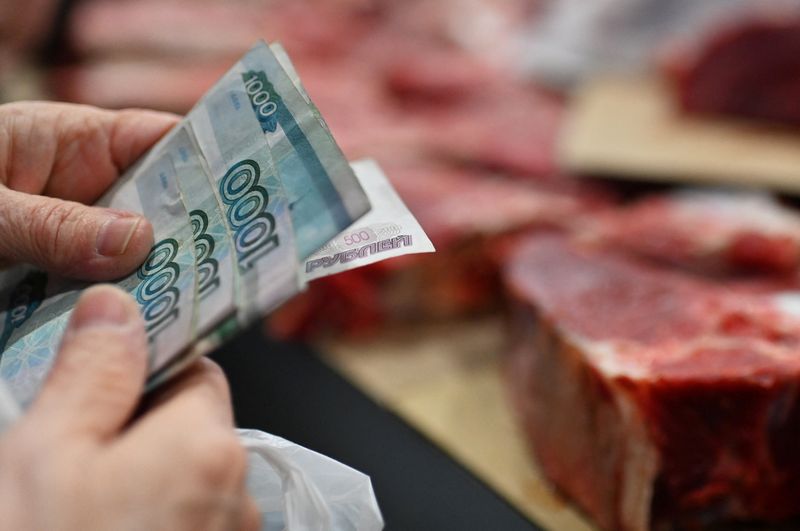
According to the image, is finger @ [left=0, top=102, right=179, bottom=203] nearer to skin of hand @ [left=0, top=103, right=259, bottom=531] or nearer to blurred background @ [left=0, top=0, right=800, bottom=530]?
skin of hand @ [left=0, top=103, right=259, bottom=531]

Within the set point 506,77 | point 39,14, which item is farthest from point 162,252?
point 39,14

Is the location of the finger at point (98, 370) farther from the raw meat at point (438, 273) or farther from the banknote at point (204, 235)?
the raw meat at point (438, 273)

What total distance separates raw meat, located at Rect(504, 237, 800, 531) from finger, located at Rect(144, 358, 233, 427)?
742 millimetres

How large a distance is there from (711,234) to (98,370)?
5.07ft

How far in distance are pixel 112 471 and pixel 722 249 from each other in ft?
5.07

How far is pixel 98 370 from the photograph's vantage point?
2.68 feet

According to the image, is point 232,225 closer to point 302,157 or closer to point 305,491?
point 302,157

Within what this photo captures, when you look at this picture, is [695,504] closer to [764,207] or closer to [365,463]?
[365,463]

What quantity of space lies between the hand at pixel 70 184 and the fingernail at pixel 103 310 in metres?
0.16

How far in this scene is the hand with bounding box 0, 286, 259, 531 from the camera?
75cm

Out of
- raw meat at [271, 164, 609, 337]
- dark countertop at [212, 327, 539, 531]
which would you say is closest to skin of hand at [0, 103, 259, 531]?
dark countertop at [212, 327, 539, 531]

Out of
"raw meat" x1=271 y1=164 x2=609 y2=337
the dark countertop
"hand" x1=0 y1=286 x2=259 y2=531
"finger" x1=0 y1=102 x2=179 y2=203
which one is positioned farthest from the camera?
"raw meat" x1=271 y1=164 x2=609 y2=337

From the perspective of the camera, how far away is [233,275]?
0.86m

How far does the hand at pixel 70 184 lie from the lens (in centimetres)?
100
